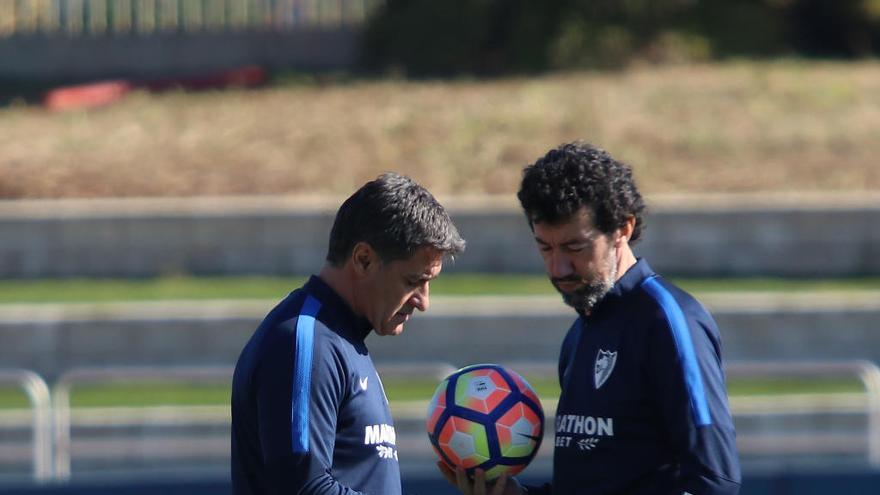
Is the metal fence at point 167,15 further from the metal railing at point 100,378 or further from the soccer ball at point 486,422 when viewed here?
the soccer ball at point 486,422

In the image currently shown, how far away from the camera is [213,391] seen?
13422 millimetres

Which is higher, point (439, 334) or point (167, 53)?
point (167, 53)

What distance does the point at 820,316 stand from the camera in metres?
13.8

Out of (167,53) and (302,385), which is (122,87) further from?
(302,385)

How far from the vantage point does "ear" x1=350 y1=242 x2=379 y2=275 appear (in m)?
4.02

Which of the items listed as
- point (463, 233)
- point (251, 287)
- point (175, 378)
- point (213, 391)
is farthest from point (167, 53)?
point (175, 378)

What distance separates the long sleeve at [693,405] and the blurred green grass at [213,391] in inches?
334

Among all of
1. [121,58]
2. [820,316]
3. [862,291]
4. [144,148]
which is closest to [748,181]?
[862,291]

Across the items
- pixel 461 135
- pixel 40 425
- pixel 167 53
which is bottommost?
pixel 40 425

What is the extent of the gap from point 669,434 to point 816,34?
71.9ft

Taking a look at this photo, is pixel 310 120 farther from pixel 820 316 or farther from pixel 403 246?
pixel 403 246

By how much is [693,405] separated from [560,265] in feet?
1.94

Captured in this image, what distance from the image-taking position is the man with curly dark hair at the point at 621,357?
13.4ft

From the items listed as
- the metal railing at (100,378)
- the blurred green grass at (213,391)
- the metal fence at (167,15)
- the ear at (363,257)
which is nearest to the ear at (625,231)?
the ear at (363,257)
